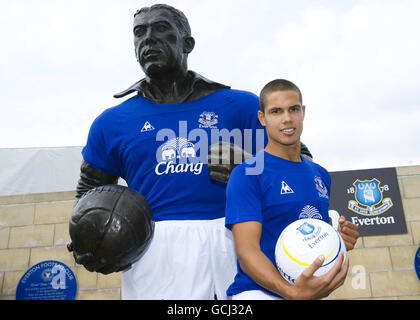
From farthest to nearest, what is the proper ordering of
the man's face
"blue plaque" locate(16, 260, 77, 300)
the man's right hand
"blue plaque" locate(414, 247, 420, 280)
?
1. "blue plaque" locate(16, 260, 77, 300)
2. "blue plaque" locate(414, 247, 420, 280)
3. the man's face
4. the man's right hand

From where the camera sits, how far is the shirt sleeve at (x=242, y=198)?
142 cm

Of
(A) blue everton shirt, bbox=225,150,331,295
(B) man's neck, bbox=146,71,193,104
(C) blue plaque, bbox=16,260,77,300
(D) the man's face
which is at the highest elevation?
(B) man's neck, bbox=146,71,193,104

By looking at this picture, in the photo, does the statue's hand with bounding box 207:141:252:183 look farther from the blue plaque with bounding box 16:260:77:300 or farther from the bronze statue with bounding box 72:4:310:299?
the blue plaque with bounding box 16:260:77:300

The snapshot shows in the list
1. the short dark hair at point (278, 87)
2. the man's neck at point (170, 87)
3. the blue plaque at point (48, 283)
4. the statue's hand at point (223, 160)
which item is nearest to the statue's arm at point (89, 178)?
the man's neck at point (170, 87)

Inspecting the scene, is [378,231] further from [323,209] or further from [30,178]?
[30,178]

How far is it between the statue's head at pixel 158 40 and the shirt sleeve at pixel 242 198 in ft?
2.75

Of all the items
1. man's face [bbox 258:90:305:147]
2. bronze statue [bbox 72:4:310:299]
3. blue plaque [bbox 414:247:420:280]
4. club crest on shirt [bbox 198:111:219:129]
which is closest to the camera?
man's face [bbox 258:90:305:147]

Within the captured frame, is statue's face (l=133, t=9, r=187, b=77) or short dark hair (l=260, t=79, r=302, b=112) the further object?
statue's face (l=133, t=9, r=187, b=77)

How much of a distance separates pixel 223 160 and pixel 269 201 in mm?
277

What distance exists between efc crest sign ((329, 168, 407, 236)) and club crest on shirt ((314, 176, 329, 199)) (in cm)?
365

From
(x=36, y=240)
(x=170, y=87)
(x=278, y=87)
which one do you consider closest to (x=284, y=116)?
(x=278, y=87)

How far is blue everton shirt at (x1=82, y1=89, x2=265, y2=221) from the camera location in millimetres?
1855

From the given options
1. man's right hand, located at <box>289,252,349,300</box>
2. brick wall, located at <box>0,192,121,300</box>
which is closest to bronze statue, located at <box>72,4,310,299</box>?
man's right hand, located at <box>289,252,349,300</box>
